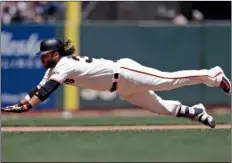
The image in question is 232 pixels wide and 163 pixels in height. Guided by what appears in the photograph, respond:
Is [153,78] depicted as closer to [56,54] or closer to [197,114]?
[197,114]

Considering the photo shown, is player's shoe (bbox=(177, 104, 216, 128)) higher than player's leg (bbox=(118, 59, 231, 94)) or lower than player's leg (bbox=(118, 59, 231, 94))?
lower

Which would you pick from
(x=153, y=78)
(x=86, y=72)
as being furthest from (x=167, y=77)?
(x=86, y=72)

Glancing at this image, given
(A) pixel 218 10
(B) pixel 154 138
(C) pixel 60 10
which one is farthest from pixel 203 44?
(B) pixel 154 138

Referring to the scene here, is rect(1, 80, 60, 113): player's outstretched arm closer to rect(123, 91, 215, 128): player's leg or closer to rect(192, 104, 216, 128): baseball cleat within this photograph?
rect(123, 91, 215, 128): player's leg

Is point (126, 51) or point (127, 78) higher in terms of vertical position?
point (127, 78)

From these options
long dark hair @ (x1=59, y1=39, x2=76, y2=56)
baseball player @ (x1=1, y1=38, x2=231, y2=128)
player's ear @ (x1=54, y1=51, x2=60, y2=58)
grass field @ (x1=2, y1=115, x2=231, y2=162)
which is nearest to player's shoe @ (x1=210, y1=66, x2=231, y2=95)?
baseball player @ (x1=1, y1=38, x2=231, y2=128)

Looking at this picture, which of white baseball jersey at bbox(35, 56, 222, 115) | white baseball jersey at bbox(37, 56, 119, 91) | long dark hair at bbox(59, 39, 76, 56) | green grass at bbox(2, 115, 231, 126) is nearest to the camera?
long dark hair at bbox(59, 39, 76, 56)
